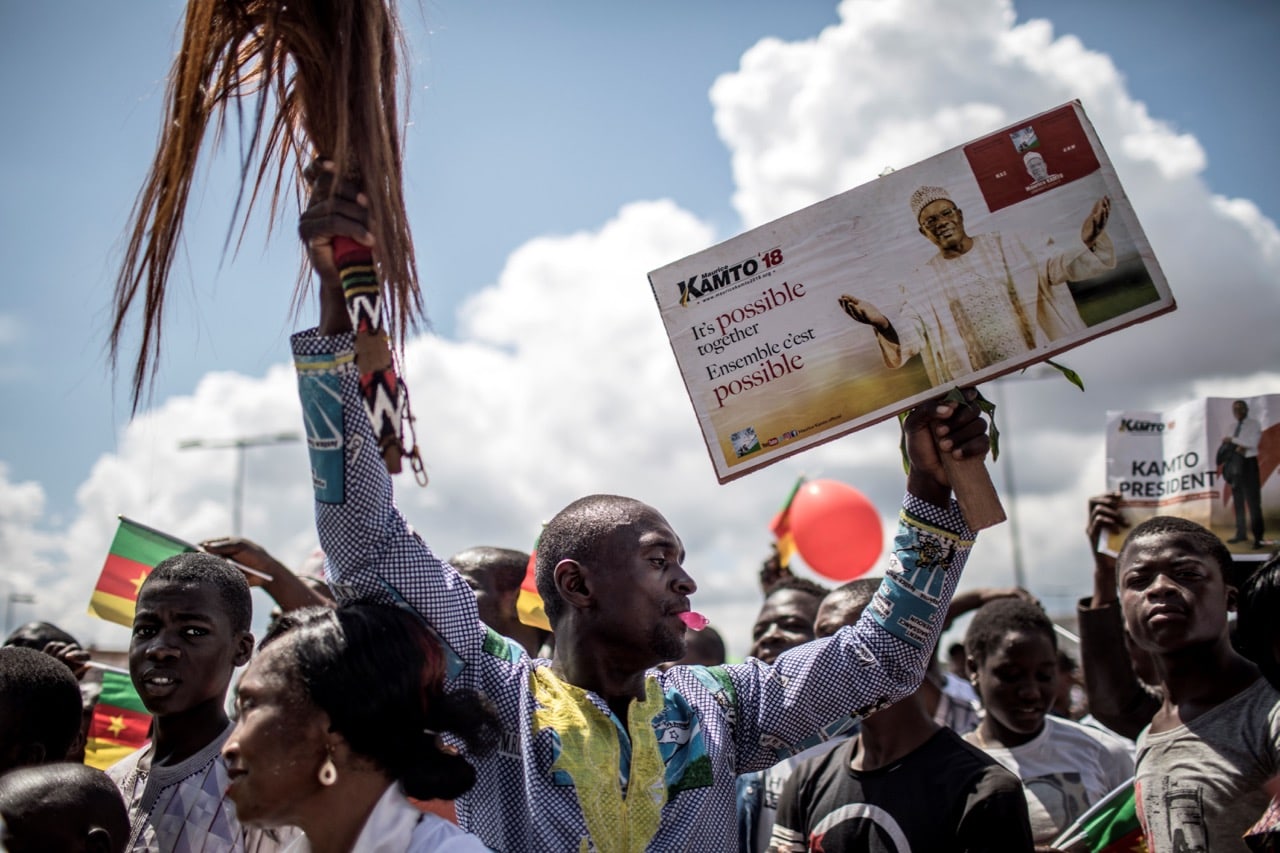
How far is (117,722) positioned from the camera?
525cm

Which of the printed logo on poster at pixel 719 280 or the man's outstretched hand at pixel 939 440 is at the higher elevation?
the printed logo on poster at pixel 719 280

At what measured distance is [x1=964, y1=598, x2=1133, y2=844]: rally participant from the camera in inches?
185

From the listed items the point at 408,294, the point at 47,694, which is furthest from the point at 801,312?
the point at 47,694

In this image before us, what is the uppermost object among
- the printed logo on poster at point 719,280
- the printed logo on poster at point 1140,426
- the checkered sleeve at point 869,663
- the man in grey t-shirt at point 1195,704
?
the printed logo on poster at point 719,280

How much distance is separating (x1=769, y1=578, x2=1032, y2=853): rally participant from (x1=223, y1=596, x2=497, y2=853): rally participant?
5.33 ft

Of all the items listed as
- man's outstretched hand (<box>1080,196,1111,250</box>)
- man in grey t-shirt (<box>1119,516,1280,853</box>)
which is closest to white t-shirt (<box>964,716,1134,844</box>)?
man in grey t-shirt (<box>1119,516,1280,853</box>)

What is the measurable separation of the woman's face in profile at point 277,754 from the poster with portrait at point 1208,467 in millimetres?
3736

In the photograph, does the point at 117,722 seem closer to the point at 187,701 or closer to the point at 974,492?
the point at 187,701

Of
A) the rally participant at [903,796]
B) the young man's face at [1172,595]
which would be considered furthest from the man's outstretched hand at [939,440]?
the young man's face at [1172,595]

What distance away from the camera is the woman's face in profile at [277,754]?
7.34ft

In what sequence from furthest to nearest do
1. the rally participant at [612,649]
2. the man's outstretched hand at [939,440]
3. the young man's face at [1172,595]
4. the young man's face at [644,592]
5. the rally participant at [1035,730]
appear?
the rally participant at [1035,730] < the young man's face at [1172,595] < the man's outstretched hand at [939,440] < the young man's face at [644,592] < the rally participant at [612,649]

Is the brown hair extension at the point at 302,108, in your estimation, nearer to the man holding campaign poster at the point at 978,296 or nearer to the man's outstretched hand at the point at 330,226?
the man's outstretched hand at the point at 330,226

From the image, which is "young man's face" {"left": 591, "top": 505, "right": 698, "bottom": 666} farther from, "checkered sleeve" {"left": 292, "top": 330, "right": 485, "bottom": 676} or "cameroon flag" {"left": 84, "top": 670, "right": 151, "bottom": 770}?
"cameroon flag" {"left": 84, "top": 670, "right": 151, "bottom": 770}

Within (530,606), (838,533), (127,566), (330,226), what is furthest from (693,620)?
(838,533)
